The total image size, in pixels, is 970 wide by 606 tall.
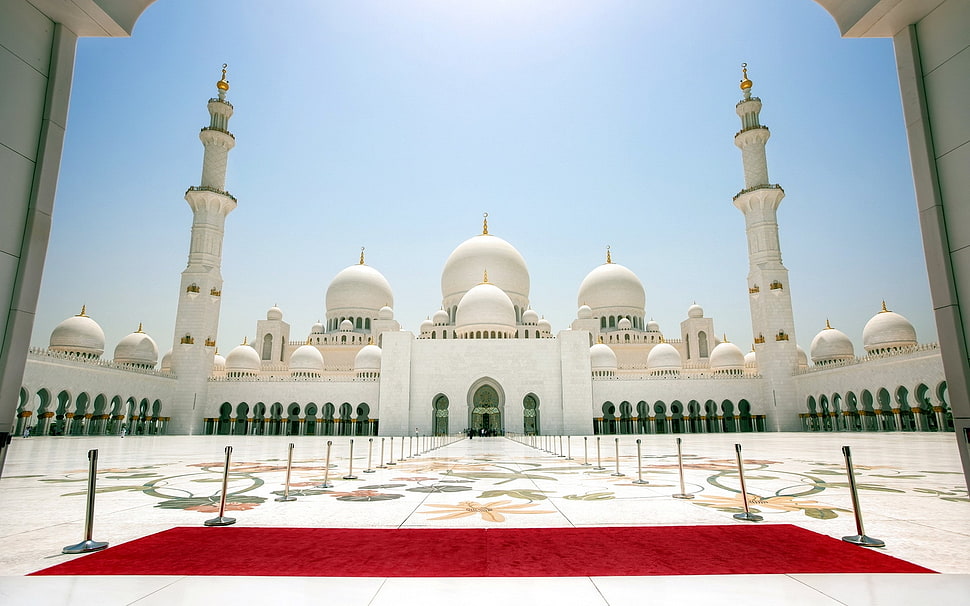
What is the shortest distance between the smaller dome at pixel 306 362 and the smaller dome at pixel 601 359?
1677 centimetres

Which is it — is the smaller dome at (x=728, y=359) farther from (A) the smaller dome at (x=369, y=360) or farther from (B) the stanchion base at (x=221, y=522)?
(B) the stanchion base at (x=221, y=522)

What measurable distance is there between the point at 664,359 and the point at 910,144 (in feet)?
102

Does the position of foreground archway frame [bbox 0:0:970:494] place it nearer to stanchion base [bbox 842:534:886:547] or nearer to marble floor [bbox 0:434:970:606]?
stanchion base [bbox 842:534:886:547]

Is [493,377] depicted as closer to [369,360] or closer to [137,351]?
[369,360]

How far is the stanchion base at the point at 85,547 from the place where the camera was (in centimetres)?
317

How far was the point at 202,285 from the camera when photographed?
2806cm

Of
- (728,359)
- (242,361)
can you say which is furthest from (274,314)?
(728,359)

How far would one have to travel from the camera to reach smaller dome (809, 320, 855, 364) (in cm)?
2967

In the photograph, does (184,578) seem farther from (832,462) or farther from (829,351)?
(829,351)

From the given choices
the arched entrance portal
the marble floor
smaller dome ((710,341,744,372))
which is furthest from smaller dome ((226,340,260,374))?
smaller dome ((710,341,744,372))

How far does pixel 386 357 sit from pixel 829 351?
78.9 ft

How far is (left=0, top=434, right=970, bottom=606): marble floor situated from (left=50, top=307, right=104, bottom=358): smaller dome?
22421mm

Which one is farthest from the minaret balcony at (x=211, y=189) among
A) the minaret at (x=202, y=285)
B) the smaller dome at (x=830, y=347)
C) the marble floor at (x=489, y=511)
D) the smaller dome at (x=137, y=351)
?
the smaller dome at (x=830, y=347)

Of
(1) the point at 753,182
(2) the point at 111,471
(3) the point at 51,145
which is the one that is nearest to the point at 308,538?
(3) the point at 51,145
